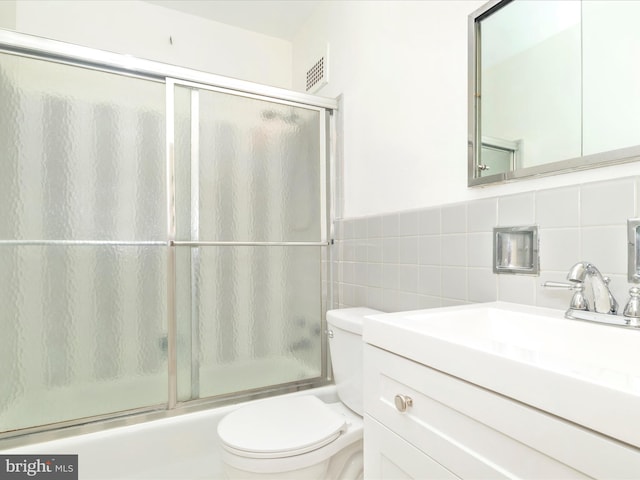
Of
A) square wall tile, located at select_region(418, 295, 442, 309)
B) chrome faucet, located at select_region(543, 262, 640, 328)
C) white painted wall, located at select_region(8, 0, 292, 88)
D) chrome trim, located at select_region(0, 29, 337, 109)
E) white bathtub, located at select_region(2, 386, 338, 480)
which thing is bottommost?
white bathtub, located at select_region(2, 386, 338, 480)

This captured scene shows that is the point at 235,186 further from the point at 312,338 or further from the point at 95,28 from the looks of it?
the point at 95,28

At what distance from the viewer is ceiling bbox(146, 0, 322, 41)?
6.75 feet

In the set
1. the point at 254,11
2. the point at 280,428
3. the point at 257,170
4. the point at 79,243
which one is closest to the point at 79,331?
the point at 79,243

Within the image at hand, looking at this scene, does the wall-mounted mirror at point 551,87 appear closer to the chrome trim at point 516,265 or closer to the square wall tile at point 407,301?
the chrome trim at point 516,265

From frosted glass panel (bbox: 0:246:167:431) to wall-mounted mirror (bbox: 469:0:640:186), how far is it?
1325mm

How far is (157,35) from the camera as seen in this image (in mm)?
2082

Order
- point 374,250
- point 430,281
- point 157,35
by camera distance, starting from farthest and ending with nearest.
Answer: point 157,35 < point 374,250 < point 430,281

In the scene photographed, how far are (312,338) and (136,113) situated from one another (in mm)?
1318

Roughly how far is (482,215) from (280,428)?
0.95 meters

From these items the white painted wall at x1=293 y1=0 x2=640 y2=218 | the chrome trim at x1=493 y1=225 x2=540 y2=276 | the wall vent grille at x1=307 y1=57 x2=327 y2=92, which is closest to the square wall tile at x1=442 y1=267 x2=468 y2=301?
the chrome trim at x1=493 y1=225 x2=540 y2=276

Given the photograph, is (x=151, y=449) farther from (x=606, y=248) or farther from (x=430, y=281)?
(x=606, y=248)

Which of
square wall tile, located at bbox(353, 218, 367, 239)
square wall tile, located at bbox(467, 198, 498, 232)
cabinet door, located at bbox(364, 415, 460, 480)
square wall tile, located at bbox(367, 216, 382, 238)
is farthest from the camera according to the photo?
square wall tile, located at bbox(353, 218, 367, 239)

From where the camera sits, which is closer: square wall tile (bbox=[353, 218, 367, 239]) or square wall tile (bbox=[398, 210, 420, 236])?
square wall tile (bbox=[398, 210, 420, 236])

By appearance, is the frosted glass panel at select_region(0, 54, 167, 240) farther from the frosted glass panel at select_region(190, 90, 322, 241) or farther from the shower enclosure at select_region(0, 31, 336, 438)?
the frosted glass panel at select_region(190, 90, 322, 241)
